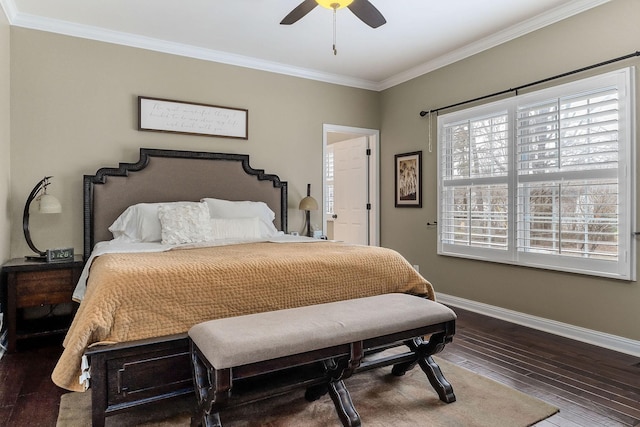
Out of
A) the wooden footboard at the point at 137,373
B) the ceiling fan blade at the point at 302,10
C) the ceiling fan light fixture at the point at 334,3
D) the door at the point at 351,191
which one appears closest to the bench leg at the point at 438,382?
the wooden footboard at the point at 137,373

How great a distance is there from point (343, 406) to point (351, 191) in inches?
164

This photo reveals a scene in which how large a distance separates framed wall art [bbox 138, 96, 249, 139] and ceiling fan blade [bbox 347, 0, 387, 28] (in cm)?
206

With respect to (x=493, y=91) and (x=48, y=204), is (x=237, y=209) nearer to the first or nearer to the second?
(x=48, y=204)

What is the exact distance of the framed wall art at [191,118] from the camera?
4.02 m

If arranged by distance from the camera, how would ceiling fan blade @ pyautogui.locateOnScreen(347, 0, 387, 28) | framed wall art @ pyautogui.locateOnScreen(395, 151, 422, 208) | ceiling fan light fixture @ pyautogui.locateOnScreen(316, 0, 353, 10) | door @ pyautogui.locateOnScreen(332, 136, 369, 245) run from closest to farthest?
ceiling fan light fixture @ pyautogui.locateOnScreen(316, 0, 353, 10) < ceiling fan blade @ pyautogui.locateOnScreen(347, 0, 387, 28) < framed wall art @ pyautogui.locateOnScreen(395, 151, 422, 208) < door @ pyautogui.locateOnScreen(332, 136, 369, 245)

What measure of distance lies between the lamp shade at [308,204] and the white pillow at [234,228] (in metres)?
0.87

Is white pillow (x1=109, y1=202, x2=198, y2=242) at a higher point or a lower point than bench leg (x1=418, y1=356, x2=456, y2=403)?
higher

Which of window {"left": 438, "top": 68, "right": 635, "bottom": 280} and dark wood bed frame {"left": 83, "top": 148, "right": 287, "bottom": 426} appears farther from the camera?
window {"left": 438, "top": 68, "right": 635, "bottom": 280}

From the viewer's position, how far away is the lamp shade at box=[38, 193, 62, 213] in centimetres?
331

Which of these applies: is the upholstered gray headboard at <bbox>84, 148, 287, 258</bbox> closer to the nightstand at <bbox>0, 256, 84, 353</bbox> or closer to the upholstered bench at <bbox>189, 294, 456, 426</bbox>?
the nightstand at <bbox>0, 256, 84, 353</bbox>

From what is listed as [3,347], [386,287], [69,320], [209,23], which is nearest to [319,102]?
[209,23]

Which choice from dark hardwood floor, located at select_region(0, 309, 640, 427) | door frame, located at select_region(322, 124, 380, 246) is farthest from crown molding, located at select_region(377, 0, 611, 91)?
dark hardwood floor, located at select_region(0, 309, 640, 427)

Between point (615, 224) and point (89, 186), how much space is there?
4.43 meters

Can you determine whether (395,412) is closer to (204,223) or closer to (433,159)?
(204,223)
